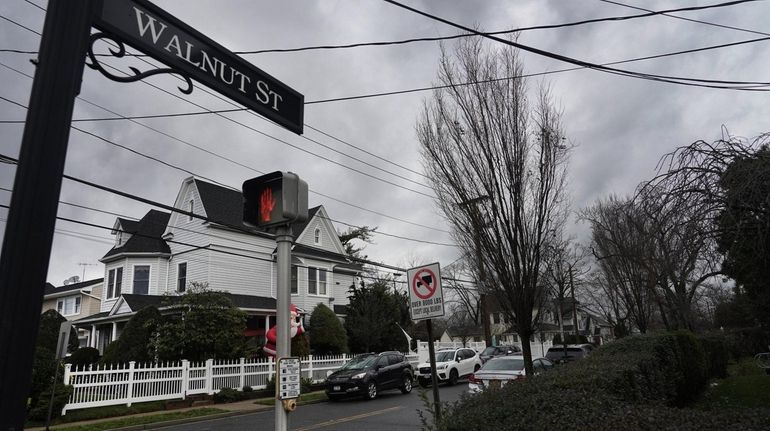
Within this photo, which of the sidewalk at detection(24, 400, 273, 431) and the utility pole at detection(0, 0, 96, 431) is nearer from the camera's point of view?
the utility pole at detection(0, 0, 96, 431)

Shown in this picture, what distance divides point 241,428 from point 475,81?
10.3 meters

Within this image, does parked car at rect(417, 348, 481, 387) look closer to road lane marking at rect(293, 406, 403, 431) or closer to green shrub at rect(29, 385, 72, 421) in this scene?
road lane marking at rect(293, 406, 403, 431)

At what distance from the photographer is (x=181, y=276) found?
29.2m

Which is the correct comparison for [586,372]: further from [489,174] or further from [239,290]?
[239,290]

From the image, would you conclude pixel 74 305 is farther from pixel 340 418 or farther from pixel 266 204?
pixel 266 204

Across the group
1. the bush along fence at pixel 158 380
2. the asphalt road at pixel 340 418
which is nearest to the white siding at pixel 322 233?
the bush along fence at pixel 158 380

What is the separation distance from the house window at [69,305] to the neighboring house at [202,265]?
410 inches

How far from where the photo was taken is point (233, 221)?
3002 centimetres

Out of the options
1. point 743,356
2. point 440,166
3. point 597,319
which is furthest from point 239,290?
point 597,319

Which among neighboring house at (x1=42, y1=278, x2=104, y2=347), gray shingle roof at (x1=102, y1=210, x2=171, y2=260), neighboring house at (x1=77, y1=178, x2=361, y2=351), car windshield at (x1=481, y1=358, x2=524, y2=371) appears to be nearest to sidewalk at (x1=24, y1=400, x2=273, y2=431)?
car windshield at (x1=481, y1=358, x2=524, y2=371)

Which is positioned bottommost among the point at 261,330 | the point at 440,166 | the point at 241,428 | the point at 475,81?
the point at 241,428

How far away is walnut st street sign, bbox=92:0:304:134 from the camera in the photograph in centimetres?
306

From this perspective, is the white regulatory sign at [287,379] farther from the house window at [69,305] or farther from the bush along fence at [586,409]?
the house window at [69,305]

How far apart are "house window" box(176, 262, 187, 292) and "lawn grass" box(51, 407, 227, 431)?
41.6 feet
